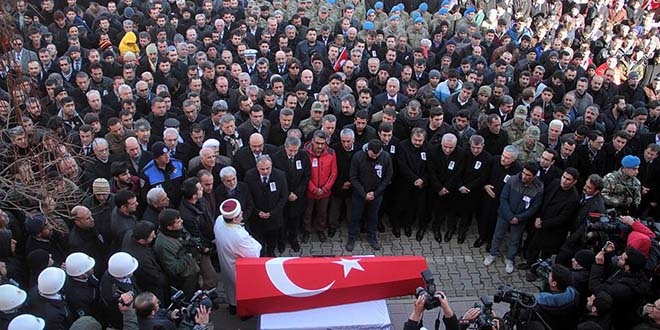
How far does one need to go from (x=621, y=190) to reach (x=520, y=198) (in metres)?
1.25

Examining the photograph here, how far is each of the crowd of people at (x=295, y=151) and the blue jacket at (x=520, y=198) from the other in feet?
0.08

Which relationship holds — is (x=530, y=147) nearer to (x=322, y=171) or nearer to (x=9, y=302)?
(x=322, y=171)

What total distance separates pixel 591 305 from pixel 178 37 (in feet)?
27.3

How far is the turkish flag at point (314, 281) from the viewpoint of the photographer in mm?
5340

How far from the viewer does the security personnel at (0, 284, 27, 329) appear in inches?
178

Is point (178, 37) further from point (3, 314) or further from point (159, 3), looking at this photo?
point (3, 314)

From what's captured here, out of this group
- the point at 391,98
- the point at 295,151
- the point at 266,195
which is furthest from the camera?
the point at 391,98

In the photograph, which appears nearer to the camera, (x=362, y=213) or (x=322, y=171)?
(x=322, y=171)

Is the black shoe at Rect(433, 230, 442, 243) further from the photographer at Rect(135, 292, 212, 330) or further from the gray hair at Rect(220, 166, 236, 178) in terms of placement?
the photographer at Rect(135, 292, 212, 330)

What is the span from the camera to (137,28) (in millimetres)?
11680

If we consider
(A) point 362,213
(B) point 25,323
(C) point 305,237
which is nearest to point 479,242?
(A) point 362,213

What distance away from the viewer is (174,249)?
538 centimetres

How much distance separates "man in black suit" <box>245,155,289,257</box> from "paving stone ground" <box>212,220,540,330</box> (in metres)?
0.79

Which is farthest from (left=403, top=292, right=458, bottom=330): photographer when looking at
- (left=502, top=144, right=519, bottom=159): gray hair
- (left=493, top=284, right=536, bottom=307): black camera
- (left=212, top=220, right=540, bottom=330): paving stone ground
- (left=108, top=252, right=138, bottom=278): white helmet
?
(left=502, top=144, right=519, bottom=159): gray hair
